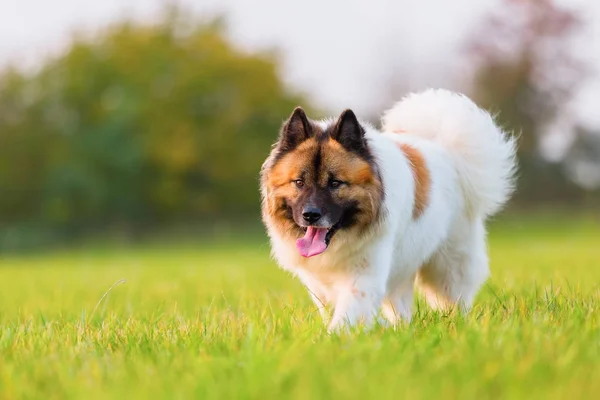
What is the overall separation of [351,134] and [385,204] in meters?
0.55

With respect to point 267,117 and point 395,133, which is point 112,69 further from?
point 395,133

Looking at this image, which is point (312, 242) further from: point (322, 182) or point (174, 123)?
point (174, 123)

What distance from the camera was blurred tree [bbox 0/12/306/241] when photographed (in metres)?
37.0

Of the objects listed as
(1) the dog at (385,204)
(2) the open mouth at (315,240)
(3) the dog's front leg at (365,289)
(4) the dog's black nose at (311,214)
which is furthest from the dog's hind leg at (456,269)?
(4) the dog's black nose at (311,214)

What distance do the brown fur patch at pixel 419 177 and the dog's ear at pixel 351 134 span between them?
2.31ft

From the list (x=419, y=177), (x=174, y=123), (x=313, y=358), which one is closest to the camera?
(x=313, y=358)

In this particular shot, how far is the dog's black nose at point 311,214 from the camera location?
5109 mm

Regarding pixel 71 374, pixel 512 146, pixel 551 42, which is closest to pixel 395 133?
pixel 512 146

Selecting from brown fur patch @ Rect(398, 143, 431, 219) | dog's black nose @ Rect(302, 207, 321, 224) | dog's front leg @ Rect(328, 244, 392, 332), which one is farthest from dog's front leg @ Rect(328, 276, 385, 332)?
brown fur patch @ Rect(398, 143, 431, 219)

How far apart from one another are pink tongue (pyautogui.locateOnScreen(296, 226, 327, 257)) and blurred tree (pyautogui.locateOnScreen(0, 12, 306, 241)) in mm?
31233

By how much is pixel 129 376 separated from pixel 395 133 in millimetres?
3709

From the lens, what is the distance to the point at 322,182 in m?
5.27

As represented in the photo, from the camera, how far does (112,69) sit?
40125 millimetres

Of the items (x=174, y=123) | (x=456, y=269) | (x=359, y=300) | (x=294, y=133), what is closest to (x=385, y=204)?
(x=359, y=300)
